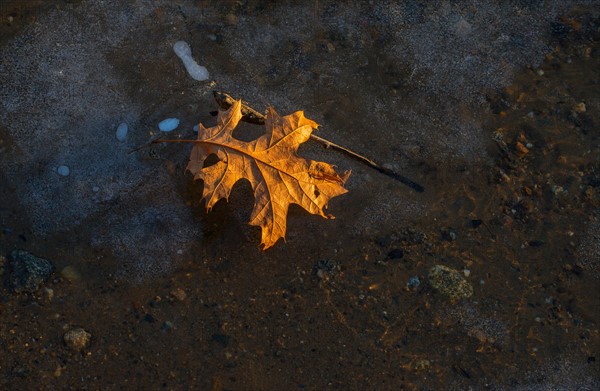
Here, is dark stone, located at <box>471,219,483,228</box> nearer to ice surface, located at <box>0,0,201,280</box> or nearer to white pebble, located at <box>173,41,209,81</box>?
ice surface, located at <box>0,0,201,280</box>

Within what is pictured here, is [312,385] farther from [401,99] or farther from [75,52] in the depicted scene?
[75,52]

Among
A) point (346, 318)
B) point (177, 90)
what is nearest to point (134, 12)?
point (177, 90)

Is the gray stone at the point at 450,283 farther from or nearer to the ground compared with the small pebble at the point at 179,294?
farther from the ground

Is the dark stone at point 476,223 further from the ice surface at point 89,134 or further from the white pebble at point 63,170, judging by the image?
the white pebble at point 63,170

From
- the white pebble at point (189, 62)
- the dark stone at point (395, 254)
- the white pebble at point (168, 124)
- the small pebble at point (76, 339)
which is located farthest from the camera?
the white pebble at point (189, 62)

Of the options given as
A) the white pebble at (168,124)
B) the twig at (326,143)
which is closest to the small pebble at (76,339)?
the white pebble at (168,124)
